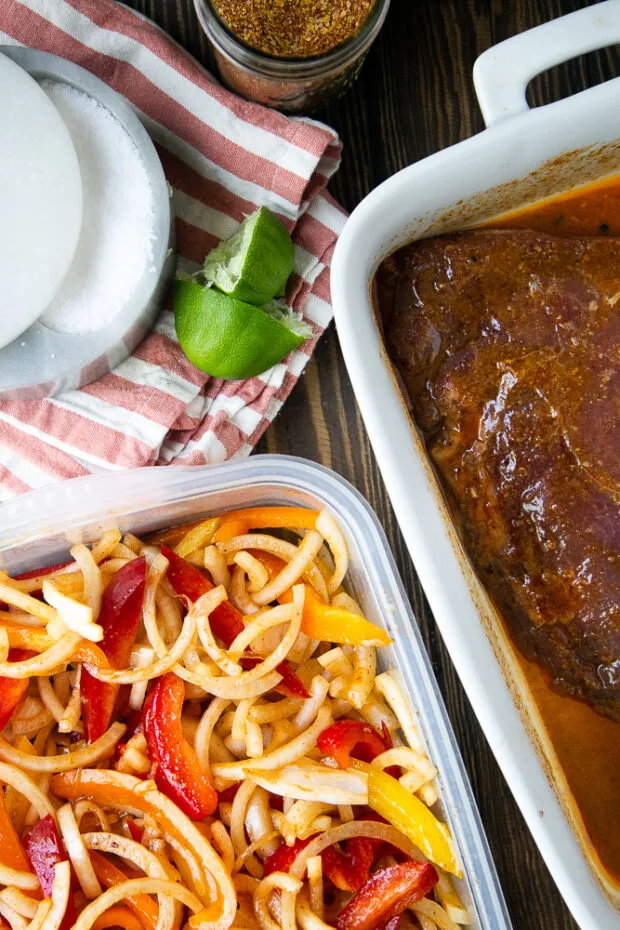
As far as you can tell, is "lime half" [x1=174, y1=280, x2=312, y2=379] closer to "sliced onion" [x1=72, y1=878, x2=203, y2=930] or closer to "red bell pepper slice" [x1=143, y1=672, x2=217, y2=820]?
"red bell pepper slice" [x1=143, y1=672, x2=217, y2=820]

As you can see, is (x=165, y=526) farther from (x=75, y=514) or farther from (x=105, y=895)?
(x=105, y=895)

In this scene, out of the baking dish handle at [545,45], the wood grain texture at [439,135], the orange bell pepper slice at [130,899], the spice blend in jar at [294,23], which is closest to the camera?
the baking dish handle at [545,45]

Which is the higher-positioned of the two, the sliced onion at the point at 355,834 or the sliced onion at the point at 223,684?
the sliced onion at the point at 223,684

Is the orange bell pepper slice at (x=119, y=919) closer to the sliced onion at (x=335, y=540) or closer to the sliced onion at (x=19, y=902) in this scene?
the sliced onion at (x=19, y=902)

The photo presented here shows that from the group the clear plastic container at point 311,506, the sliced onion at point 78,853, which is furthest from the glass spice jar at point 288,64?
the sliced onion at point 78,853

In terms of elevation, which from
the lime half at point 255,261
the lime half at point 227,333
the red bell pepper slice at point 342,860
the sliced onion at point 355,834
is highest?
the lime half at point 255,261

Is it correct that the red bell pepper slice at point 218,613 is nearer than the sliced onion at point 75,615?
No

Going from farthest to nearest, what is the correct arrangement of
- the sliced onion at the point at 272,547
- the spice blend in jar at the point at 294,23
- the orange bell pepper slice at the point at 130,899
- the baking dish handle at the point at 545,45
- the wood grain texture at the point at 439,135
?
the wood grain texture at the point at 439,135, the sliced onion at the point at 272,547, the orange bell pepper slice at the point at 130,899, the spice blend in jar at the point at 294,23, the baking dish handle at the point at 545,45
